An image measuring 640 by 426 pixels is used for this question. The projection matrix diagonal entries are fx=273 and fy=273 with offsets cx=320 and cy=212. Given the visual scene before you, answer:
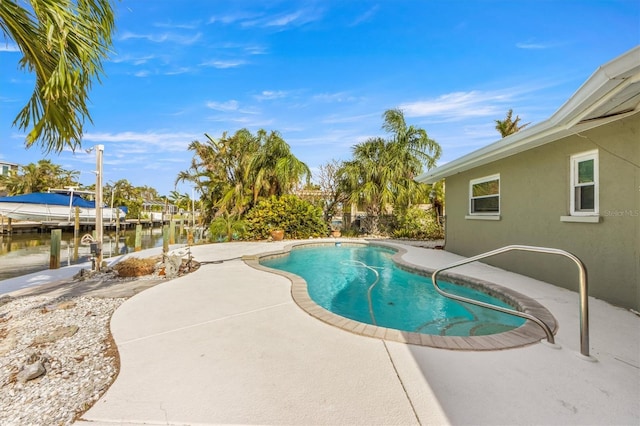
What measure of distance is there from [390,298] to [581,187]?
3934 mm

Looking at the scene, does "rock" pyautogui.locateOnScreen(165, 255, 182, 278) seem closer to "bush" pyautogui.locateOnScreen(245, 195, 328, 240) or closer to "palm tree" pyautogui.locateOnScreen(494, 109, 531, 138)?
"bush" pyautogui.locateOnScreen(245, 195, 328, 240)

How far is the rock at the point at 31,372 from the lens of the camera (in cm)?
228

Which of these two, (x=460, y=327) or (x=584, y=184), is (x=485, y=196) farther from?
(x=460, y=327)

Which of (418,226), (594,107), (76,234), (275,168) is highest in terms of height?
(275,168)

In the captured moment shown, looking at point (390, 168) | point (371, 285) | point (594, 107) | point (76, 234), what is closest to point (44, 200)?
A: point (76, 234)

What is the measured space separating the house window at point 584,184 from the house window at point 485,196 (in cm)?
226

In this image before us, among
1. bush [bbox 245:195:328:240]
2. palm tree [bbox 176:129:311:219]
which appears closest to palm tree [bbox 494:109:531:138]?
palm tree [bbox 176:129:311:219]

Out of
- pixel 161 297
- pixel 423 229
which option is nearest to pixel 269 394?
pixel 161 297

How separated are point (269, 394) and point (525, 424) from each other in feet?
5.62

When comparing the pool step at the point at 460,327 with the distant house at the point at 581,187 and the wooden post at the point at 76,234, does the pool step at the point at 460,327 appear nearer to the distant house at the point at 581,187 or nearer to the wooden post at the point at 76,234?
the distant house at the point at 581,187

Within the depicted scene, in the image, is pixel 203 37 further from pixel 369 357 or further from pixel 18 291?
pixel 369 357

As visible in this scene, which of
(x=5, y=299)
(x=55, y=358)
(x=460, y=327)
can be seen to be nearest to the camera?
(x=55, y=358)

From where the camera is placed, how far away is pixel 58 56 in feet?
10.5

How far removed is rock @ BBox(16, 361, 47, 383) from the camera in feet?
7.48
